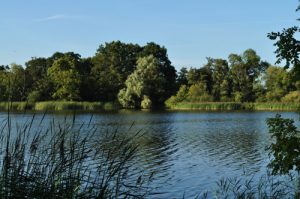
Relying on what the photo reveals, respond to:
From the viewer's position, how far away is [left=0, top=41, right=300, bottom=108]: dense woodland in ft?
192

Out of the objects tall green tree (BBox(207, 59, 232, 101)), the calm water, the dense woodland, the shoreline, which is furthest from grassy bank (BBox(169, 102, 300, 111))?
the calm water

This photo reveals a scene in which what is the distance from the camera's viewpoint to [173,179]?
12.3 meters

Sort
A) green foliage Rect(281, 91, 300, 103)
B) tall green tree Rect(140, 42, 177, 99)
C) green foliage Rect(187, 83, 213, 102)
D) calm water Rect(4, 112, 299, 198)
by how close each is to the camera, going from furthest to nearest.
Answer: tall green tree Rect(140, 42, 177, 99) < green foliage Rect(187, 83, 213, 102) < green foliage Rect(281, 91, 300, 103) < calm water Rect(4, 112, 299, 198)

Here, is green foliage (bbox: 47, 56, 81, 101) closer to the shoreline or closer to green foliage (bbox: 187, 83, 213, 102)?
the shoreline

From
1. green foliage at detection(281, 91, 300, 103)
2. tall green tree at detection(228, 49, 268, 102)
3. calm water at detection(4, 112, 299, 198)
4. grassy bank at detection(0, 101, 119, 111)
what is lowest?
calm water at detection(4, 112, 299, 198)

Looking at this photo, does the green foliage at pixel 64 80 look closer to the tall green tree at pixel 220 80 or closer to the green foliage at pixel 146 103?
the green foliage at pixel 146 103

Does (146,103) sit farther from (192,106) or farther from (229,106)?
(229,106)

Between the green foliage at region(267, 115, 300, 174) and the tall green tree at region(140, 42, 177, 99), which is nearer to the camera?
the green foliage at region(267, 115, 300, 174)

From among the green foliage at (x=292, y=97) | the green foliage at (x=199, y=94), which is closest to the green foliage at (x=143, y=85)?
the green foliage at (x=199, y=94)

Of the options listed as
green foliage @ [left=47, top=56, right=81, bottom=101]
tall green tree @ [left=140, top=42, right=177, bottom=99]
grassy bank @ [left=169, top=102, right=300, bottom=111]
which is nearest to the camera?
grassy bank @ [left=169, top=102, right=300, bottom=111]

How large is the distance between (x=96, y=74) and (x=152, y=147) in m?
49.6

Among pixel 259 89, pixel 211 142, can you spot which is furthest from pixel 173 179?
pixel 259 89

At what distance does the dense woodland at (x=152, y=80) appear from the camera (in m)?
58.6

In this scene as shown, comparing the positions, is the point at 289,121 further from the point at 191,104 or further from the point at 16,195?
the point at 191,104
